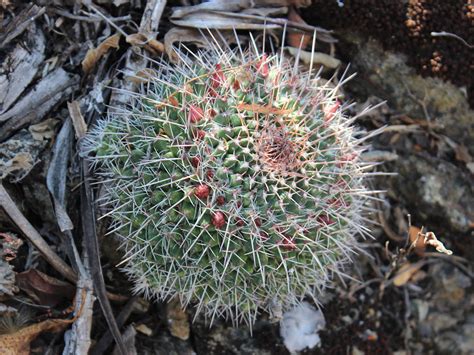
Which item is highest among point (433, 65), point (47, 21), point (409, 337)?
point (47, 21)

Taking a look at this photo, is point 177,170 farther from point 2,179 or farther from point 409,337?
point 409,337

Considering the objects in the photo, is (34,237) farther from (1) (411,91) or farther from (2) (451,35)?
(2) (451,35)

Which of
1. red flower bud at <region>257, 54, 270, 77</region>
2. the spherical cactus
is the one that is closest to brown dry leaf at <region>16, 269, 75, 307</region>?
the spherical cactus

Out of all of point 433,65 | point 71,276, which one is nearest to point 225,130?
point 71,276

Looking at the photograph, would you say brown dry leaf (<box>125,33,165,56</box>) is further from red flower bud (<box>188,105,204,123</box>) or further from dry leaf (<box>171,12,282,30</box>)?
red flower bud (<box>188,105,204,123</box>)

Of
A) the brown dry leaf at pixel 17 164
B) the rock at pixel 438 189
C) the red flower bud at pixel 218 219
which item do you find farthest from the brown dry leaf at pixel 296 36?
the brown dry leaf at pixel 17 164
